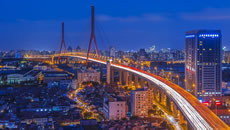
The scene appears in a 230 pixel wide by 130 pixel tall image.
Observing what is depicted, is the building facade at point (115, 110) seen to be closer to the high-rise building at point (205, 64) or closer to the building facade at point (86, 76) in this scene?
the high-rise building at point (205, 64)

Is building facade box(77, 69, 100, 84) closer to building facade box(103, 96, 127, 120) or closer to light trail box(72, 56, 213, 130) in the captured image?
light trail box(72, 56, 213, 130)

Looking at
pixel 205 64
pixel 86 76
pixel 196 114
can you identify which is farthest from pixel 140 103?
pixel 86 76

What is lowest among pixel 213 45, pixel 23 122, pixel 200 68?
pixel 23 122

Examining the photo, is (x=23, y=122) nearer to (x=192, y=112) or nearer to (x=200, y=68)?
(x=192, y=112)

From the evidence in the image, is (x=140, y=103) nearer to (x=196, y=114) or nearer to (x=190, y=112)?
(x=190, y=112)

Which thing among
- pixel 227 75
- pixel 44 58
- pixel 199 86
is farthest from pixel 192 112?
pixel 44 58

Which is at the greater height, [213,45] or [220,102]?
[213,45]

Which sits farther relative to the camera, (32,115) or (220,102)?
(220,102)
